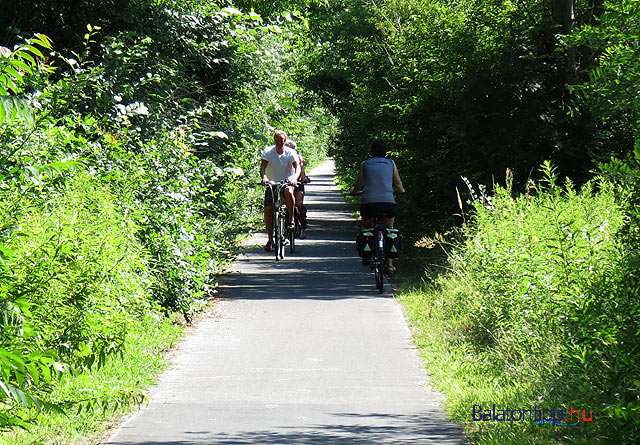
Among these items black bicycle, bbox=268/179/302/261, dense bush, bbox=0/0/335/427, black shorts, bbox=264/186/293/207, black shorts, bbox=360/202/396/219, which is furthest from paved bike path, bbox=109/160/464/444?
black bicycle, bbox=268/179/302/261

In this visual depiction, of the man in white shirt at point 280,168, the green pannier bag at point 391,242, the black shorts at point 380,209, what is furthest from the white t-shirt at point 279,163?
the green pannier bag at point 391,242

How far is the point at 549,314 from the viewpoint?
825cm

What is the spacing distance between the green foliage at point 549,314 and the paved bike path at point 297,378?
511 millimetres

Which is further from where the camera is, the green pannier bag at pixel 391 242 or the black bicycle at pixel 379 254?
the green pannier bag at pixel 391 242

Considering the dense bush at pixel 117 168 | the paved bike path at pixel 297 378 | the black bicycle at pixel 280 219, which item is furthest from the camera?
the black bicycle at pixel 280 219

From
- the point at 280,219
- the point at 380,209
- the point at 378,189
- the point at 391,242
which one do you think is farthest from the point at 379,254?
the point at 280,219

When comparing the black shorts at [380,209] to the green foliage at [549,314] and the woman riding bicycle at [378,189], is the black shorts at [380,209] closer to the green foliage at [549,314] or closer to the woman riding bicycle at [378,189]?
the woman riding bicycle at [378,189]

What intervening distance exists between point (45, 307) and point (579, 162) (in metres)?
11.2

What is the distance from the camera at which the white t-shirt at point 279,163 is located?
56.5ft

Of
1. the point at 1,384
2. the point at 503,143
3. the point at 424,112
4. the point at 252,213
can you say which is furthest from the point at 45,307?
the point at 252,213

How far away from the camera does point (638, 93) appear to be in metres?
7.12

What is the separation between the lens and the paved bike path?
6.69m

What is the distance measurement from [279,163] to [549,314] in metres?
9.56

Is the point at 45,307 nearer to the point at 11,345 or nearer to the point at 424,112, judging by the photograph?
the point at 11,345
